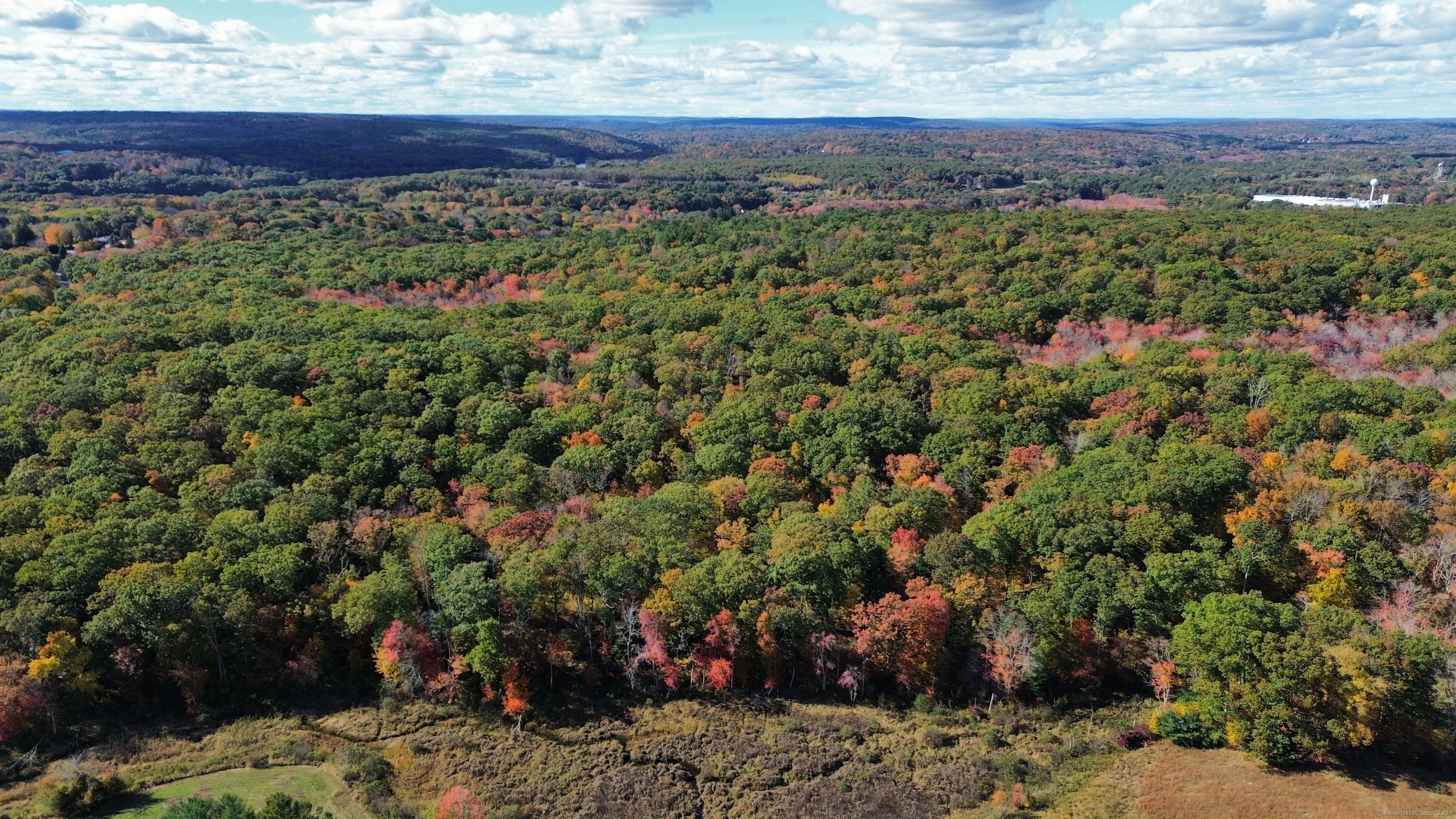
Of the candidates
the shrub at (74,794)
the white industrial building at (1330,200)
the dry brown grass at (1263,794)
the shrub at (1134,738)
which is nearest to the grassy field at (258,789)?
the shrub at (74,794)

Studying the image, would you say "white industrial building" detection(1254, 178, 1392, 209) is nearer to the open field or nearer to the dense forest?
the dense forest

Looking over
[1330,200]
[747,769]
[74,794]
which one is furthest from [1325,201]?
[74,794]

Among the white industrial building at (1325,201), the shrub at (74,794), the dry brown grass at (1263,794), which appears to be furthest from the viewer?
the white industrial building at (1325,201)

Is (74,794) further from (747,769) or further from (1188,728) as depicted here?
(1188,728)

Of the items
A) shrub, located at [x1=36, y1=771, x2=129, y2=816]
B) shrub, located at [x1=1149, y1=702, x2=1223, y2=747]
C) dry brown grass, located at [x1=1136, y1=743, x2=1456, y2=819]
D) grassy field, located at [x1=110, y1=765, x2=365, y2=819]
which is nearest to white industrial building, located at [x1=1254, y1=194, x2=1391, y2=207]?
shrub, located at [x1=1149, y1=702, x2=1223, y2=747]

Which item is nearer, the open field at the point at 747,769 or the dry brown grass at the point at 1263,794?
the dry brown grass at the point at 1263,794

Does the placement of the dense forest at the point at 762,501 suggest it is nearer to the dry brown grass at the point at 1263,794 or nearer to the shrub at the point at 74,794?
the dry brown grass at the point at 1263,794

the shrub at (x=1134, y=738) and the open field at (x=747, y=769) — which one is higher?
the shrub at (x=1134, y=738)
